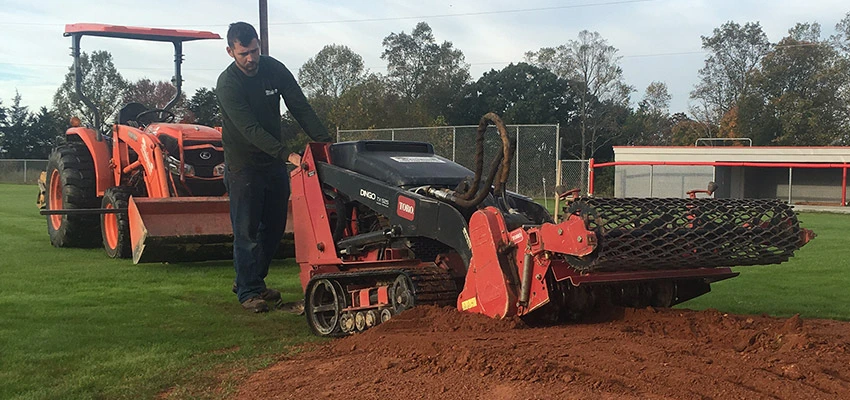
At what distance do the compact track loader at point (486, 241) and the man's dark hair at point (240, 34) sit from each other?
3.08 ft

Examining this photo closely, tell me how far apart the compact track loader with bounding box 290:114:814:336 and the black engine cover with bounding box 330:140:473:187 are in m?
0.01

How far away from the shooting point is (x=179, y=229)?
830 centimetres

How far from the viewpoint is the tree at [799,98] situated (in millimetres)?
39938

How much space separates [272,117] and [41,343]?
2.30 meters

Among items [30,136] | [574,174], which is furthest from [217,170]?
[30,136]

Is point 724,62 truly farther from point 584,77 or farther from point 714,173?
point 714,173

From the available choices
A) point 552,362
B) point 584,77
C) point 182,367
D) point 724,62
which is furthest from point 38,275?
point 724,62

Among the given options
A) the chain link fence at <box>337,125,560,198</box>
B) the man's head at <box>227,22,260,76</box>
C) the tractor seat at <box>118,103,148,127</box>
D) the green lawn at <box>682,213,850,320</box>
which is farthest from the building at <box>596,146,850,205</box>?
the man's head at <box>227,22,260,76</box>

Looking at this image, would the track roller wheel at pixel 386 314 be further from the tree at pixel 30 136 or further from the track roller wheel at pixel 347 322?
the tree at pixel 30 136

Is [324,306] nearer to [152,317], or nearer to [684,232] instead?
[152,317]

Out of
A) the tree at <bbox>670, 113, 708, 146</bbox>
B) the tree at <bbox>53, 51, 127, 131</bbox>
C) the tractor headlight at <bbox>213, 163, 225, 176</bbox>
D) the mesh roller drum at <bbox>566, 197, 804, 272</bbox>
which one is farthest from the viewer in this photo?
the tree at <bbox>53, 51, 127, 131</bbox>

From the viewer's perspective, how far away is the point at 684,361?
11.8 ft

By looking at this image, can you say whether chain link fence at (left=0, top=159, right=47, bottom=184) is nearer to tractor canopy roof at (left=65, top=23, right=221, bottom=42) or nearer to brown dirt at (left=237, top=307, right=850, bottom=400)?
tractor canopy roof at (left=65, top=23, right=221, bottom=42)

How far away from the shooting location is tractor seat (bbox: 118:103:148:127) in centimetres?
1080
